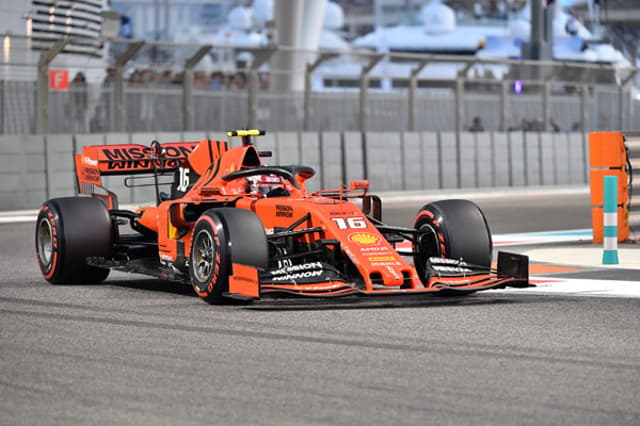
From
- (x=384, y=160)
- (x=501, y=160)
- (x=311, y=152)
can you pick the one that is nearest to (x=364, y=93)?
(x=384, y=160)

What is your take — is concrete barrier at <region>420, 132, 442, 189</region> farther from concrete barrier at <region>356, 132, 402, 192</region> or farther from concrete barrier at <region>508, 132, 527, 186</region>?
concrete barrier at <region>508, 132, 527, 186</region>

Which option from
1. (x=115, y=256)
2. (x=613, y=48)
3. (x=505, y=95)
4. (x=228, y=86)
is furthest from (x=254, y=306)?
(x=613, y=48)

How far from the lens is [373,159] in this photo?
26859 millimetres

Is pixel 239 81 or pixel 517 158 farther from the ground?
pixel 239 81

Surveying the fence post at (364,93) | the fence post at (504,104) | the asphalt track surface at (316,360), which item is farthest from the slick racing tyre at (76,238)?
the fence post at (504,104)

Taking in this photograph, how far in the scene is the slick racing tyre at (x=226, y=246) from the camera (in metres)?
9.86

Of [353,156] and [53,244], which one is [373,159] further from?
[53,244]

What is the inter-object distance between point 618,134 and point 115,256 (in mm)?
6737

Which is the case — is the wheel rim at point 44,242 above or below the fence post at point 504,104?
below

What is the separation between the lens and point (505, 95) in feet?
99.2

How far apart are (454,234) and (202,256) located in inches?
81.6

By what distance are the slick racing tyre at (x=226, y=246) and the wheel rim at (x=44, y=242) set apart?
2431 mm

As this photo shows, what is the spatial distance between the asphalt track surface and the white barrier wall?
11122 mm

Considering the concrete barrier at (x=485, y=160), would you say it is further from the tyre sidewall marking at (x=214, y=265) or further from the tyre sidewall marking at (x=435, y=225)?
the tyre sidewall marking at (x=214, y=265)
